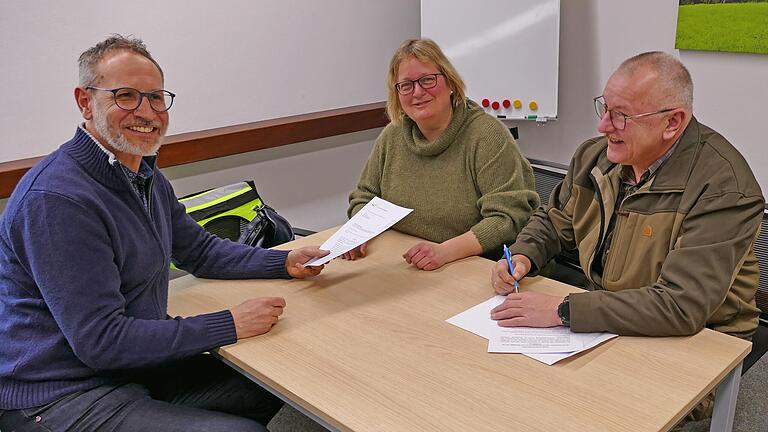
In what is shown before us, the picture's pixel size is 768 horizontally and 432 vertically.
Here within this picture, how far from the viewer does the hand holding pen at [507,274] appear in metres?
1.61

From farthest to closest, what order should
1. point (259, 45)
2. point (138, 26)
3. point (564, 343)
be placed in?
point (259, 45)
point (138, 26)
point (564, 343)

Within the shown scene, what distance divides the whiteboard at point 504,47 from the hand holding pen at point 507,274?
5.35 ft

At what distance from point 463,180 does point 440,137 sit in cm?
16

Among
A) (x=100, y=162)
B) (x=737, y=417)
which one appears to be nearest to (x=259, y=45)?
(x=100, y=162)

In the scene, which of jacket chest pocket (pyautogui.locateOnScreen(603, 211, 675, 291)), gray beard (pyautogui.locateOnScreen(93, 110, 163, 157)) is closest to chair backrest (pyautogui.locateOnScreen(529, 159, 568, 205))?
jacket chest pocket (pyautogui.locateOnScreen(603, 211, 675, 291))

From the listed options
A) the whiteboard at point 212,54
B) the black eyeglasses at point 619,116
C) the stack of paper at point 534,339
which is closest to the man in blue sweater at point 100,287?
the stack of paper at point 534,339

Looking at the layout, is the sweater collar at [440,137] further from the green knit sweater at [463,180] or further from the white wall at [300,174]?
the white wall at [300,174]

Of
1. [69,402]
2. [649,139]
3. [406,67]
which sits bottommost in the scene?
[69,402]

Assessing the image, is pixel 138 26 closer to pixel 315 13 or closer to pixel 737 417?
Result: pixel 315 13

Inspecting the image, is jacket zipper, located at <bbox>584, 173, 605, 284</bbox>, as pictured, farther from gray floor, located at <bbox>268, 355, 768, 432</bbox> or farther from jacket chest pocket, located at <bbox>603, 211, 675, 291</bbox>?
gray floor, located at <bbox>268, 355, 768, 432</bbox>

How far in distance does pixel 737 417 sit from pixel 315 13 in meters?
2.58

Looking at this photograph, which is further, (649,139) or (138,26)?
(138,26)

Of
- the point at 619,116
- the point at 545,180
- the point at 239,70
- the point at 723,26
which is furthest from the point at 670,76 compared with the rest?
the point at 239,70

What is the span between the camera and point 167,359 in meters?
1.40
